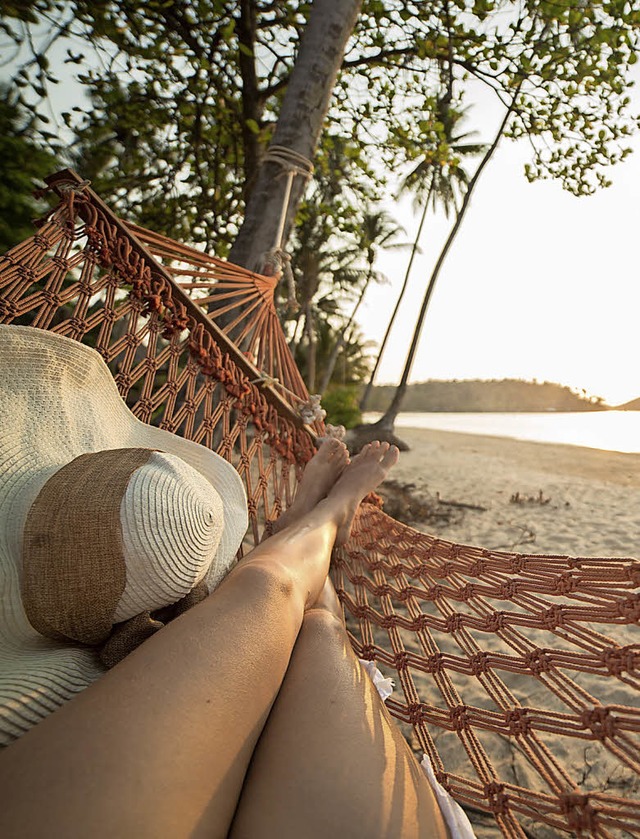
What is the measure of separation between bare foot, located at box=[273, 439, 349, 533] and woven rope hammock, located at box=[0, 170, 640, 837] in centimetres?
10

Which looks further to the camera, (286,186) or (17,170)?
(17,170)

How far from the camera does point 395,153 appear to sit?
359 centimetres

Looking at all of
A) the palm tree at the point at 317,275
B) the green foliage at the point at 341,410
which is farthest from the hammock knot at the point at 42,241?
the palm tree at the point at 317,275

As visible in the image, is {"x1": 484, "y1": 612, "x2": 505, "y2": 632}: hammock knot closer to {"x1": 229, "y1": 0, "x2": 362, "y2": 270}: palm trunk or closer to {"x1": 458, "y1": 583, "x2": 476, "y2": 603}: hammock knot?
{"x1": 458, "y1": 583, "x2": 476, "y2": 603}: hammock knot

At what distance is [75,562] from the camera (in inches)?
22.3

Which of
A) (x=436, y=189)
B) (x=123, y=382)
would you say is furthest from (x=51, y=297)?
(x=436, y=189)

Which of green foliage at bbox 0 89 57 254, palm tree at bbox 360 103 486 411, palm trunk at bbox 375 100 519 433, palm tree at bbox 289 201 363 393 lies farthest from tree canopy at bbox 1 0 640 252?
palm tree at bbox 360 103 486 411

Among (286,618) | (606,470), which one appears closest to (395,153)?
(286,618)

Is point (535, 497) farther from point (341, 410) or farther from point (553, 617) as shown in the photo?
point (341, 410)

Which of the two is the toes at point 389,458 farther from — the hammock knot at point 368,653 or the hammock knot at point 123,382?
the hammock knot at point 123,382

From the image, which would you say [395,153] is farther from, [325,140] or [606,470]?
[606,470]

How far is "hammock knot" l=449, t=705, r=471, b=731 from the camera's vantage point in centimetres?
73

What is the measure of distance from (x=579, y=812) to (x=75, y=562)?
2.06ft

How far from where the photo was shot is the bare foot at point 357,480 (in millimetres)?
1191
